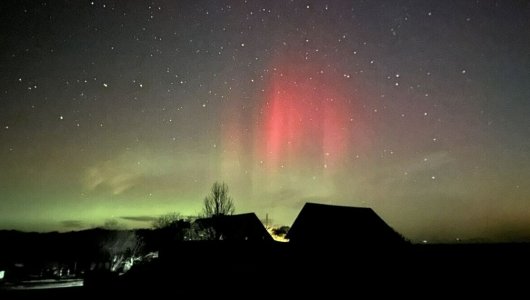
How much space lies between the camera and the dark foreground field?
43.5ft

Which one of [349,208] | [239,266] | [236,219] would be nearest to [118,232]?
[236,219]

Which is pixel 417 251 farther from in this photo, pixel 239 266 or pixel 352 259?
pixel 239 266

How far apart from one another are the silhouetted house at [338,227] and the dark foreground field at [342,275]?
1356cm

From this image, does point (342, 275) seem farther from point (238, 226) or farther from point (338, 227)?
point (238, 226)

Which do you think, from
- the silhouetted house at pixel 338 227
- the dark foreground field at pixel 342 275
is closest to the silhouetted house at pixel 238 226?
the silhouetted house at pixel 338 227

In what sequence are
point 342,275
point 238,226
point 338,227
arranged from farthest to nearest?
point 238,226 < point 338,227 < point 342,275

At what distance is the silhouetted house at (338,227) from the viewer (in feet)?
98.6

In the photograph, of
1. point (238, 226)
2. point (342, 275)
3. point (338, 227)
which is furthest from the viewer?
point (238, 226)

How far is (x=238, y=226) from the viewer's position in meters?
40.6

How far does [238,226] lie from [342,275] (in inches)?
1070

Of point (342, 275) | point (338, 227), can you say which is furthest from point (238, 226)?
point (342, 275)

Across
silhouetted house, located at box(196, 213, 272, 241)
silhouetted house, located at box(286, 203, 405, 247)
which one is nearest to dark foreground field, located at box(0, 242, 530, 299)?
silhouetted house, located at box(286, 203, 405, 247)

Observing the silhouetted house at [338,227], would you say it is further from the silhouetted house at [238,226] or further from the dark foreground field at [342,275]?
the dark foreground field at [342,275]

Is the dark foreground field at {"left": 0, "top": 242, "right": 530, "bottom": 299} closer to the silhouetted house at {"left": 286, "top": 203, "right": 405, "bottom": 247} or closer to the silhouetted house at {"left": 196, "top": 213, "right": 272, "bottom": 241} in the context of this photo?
the silhouetted house at {"left": 286, "top": 203, "right": 405, "bottom": 247}
